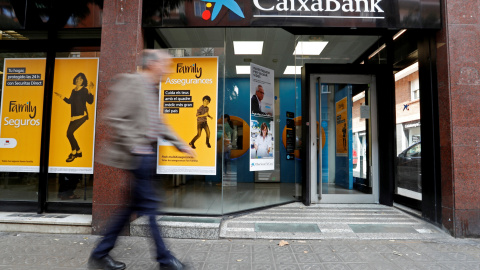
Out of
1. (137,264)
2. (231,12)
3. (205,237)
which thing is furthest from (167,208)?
(231,12)

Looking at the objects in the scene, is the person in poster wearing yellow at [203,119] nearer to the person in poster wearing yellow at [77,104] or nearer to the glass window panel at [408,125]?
the person in poster wearing yellow at [77,104]

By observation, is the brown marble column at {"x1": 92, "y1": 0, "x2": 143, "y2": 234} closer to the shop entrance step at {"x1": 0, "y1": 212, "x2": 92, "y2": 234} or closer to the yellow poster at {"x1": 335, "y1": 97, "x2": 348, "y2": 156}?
the shop entrance step at {"x1": 0, "y1": 212, "x2": 92, "y2": 234}

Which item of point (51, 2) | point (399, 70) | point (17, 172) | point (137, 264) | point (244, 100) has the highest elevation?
point (51, 2)

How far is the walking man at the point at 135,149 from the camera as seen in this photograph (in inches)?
102

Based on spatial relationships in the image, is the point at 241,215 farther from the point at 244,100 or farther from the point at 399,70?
the point at 399,70

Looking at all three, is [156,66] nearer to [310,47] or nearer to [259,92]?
[259,92]

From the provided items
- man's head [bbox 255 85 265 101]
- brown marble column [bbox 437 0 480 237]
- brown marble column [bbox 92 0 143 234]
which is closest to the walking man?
brown marble column [bbox 92 0 143 234]

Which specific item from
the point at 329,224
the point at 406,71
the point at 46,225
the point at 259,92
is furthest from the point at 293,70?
the point at 46,225

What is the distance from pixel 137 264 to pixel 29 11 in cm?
474

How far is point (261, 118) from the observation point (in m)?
5.78

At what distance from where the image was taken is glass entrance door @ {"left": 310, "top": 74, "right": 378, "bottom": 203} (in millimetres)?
6137

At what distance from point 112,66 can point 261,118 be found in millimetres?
2940

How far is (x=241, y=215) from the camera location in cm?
515

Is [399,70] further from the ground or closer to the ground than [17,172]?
further from the ground
